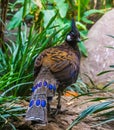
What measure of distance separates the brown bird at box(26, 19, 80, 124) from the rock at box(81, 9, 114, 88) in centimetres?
236

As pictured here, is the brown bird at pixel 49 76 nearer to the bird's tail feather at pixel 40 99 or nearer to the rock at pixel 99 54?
the bird's tail feather at pixel 40 99

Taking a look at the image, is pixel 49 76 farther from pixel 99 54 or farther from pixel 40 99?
pixel 99 54

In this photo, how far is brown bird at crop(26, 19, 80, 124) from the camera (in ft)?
13.9

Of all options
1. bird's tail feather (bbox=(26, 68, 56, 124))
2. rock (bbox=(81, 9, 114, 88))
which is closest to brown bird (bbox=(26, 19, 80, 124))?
bird's tail feather (bbox=(26, 68, 56, 124))

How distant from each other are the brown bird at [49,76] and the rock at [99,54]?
92.8 inches

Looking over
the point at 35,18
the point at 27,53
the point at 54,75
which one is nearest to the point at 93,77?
the point at 35,18

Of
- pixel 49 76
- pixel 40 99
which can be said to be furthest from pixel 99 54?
pixel 40 99

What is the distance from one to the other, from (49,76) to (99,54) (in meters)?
3.40

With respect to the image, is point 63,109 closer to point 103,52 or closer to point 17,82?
point 17,82

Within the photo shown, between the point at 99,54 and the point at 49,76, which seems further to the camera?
the point at 99,54

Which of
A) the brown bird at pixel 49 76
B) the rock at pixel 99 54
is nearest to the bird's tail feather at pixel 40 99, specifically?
the brown bird at pixel 49 76

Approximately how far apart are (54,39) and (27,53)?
0.62m

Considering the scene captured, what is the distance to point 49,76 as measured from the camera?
4.55m

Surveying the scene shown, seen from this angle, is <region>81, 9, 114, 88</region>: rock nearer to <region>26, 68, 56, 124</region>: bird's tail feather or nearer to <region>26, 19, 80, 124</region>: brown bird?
<region>26, 19, 80, 124</region>: brown bird
